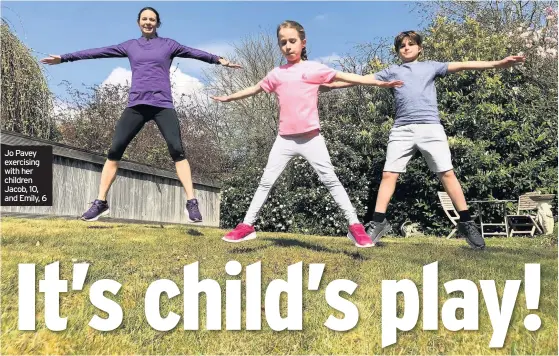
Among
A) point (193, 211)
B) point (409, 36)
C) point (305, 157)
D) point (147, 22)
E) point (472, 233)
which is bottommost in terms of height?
point (472, 233)

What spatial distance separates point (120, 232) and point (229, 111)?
24.8ft

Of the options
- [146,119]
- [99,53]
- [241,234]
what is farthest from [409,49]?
[99,53]

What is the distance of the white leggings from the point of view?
164 inches

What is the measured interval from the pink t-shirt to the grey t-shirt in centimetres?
66

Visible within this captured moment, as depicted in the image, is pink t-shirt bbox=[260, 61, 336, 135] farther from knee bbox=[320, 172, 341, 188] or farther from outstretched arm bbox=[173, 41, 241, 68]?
outstretched arm bbox=[173, 41, 241, 68]

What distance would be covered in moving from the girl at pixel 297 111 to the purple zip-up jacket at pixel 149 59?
672 millimetres

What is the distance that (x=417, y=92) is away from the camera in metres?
4.24

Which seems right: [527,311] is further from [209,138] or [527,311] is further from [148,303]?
[209,138]

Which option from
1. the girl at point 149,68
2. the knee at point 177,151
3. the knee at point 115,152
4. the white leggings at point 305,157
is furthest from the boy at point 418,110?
the knee at point 115,152

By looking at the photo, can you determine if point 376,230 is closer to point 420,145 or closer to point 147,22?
point 420,145

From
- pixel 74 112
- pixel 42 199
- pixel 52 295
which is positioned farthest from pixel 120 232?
pixel 74 112

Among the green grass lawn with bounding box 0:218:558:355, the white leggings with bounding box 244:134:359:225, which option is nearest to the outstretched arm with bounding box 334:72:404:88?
the white leggings with bounding box 244:134:359:225

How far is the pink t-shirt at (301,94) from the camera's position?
403 cm

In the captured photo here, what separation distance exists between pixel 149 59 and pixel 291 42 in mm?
1316
